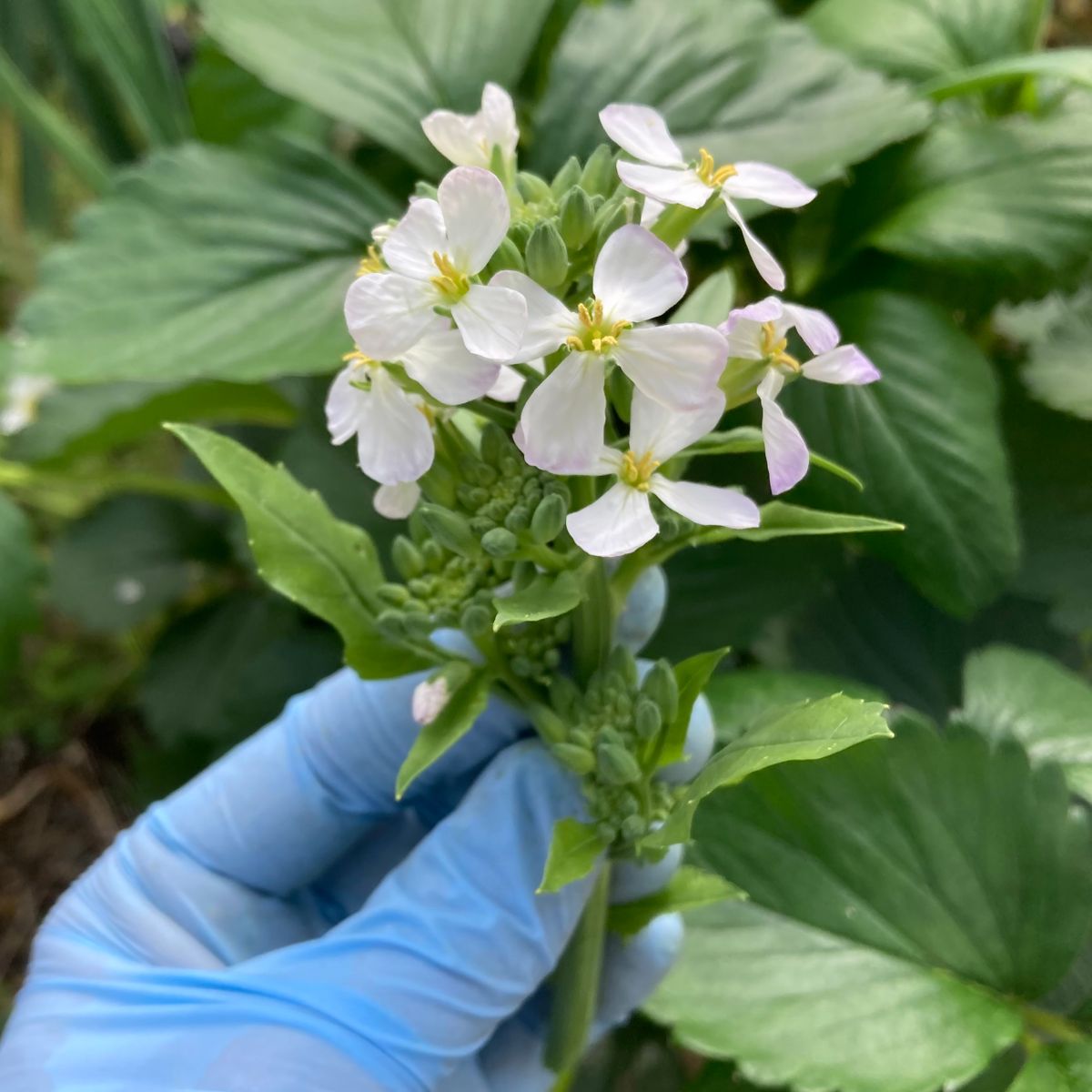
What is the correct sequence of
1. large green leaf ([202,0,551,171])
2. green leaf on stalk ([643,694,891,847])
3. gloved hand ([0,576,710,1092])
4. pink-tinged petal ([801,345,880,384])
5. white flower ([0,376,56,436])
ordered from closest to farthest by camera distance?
green leaf on stalk ([643,694,891,847])
pink-tinged petal ([801,345,880,384])
gloved hand ([0,576,710,1092])
large green leaf ([202,0,551,171])
white flower ([0,376,56,436])

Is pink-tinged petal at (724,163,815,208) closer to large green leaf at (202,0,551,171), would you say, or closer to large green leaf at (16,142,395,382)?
large green leaf at (16,142,395,382)

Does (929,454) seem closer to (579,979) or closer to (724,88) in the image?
(724,88)

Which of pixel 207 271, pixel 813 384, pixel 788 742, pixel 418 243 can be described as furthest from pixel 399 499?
pixel 207 271

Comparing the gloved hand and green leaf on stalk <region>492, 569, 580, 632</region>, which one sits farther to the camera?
the gloved hand

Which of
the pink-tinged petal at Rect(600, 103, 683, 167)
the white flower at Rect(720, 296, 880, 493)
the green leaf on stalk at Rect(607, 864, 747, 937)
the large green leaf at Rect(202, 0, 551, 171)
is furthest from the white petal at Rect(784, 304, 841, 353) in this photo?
the large green leaf at Rect(202, 0, 551, 171)

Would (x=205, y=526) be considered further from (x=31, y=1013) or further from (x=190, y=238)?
(x=31, y=1013)

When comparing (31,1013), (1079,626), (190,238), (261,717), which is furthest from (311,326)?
(1079,626)

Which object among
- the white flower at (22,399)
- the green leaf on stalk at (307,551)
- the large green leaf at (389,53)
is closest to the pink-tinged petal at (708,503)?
the green leaf on stalk at (307,551)
